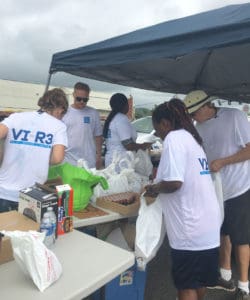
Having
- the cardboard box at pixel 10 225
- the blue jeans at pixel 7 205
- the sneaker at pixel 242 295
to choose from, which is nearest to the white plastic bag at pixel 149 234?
the cardboard box at pixel 10 225

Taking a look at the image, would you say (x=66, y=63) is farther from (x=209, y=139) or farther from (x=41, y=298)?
(x=41, y=298)

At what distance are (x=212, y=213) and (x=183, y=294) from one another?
1.67 ft

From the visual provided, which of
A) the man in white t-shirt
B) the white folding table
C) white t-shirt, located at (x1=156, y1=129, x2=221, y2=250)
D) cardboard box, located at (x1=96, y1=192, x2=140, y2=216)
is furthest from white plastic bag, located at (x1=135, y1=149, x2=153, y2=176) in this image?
the white folding table

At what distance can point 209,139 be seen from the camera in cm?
258

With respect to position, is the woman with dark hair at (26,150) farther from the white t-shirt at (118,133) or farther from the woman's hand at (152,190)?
the white t-shirt at (118,133)

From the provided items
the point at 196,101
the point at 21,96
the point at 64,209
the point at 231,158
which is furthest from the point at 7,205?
the point at 21,96

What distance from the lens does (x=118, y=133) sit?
312 centimetres

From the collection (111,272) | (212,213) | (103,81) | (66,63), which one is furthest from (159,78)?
(111,272)

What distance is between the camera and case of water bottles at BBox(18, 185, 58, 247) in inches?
61.5

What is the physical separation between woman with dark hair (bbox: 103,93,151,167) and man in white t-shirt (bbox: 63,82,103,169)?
0.73ft

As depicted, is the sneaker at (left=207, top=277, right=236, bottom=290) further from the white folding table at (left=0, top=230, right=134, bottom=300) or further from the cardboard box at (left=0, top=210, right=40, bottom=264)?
the cardboard box at (left=0, top=210, right=40, bottom=264)

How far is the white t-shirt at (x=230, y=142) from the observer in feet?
7.94

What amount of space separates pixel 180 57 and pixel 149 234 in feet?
4.59

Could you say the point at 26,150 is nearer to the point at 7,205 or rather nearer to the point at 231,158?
the point at 7,205
